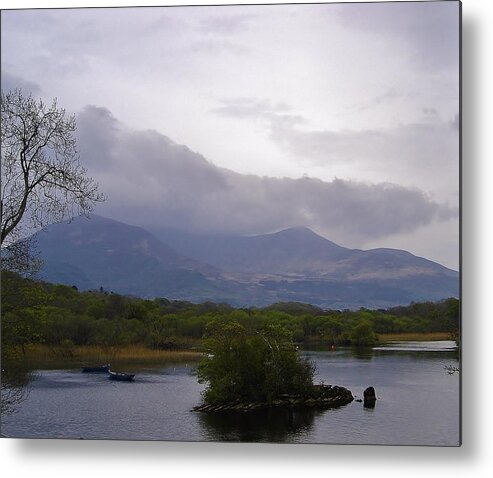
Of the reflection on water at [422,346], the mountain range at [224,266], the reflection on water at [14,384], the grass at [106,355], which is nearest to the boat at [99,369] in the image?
the grass at [106,355]

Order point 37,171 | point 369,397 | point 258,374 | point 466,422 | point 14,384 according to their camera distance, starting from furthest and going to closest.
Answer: point 37,171, point 14,384, point 258,374, point 369,397, point 466,422

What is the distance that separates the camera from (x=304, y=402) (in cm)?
510

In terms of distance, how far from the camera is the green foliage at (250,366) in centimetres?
512

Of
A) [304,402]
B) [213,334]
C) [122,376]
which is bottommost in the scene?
[304,402]

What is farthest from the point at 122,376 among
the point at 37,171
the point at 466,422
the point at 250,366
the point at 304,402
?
the point at 466,422

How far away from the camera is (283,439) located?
5.01 metres

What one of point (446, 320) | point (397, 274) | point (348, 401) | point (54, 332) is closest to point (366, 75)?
point (397, 274)

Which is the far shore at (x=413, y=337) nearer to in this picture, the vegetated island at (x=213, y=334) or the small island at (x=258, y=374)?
the vegetated island at (x=213, y=334)

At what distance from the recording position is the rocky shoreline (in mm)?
5070

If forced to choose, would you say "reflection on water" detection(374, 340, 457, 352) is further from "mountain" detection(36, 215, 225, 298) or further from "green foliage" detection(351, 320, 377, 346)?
"mountain" detection(36, 215, 225, 298)

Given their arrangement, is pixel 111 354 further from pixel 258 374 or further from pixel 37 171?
pixel 37 171

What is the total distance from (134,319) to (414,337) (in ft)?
5.36

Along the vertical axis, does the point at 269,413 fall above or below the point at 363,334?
below

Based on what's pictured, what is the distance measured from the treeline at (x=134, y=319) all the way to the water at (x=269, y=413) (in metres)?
0.15
